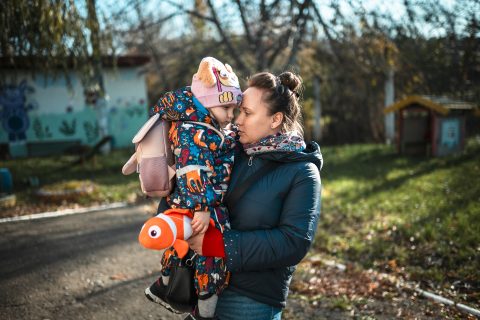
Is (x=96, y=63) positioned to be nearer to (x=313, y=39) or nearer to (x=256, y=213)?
(x=313, y=39)

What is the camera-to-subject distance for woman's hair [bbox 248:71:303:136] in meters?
1.91

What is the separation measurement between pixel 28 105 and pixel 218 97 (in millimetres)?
15996

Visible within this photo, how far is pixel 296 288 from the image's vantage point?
4109 mm

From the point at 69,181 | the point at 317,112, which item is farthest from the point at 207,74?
the point at 317,112

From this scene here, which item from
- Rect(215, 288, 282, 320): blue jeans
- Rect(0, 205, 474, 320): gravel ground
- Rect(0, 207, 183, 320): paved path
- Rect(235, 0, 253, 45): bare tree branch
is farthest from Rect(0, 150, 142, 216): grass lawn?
Rect(215, 288, 282, 320): blue jeans

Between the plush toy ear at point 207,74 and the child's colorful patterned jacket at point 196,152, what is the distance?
3.7 inches

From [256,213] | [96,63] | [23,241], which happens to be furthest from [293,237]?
[96,63]

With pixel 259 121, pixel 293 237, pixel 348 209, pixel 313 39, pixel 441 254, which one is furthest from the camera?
pixel 313 39

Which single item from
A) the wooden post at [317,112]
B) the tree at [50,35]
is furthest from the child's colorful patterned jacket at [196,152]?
the wooden post at [317,112]

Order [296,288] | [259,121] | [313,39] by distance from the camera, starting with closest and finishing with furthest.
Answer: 1. [259,121]
2. [296,288]
3. [313,39]

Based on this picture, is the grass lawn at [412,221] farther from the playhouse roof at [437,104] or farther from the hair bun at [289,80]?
the hair bun at [289,80]

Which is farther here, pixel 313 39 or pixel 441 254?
pixel 313 39

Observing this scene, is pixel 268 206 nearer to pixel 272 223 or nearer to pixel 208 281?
pixel 272 223

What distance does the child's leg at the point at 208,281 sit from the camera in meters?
1.83
